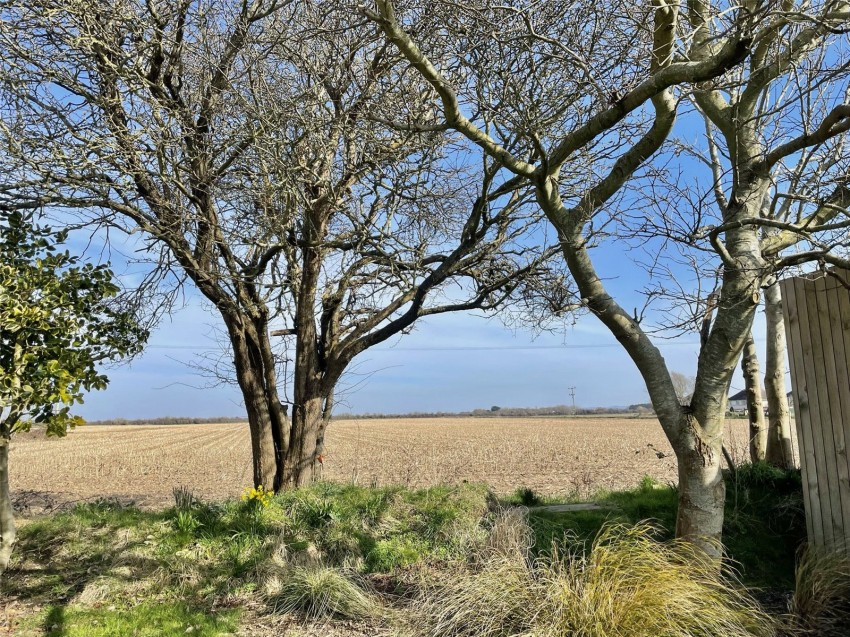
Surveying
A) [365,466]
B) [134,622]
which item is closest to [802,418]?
[134,622]

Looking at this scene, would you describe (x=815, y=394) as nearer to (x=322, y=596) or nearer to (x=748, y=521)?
(x=748, y=521)

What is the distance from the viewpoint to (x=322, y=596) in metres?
4.38

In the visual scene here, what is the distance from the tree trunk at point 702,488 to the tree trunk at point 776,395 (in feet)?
12.2

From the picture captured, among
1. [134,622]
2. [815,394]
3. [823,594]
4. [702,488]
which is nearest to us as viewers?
[823,594]

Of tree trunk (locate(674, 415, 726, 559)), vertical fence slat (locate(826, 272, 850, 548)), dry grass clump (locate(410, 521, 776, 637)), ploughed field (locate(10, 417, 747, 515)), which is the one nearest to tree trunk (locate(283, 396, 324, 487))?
ploughed field (locate(10, 417, 747, 515))

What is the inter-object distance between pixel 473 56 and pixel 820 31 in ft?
7.75

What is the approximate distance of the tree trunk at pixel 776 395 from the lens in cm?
734

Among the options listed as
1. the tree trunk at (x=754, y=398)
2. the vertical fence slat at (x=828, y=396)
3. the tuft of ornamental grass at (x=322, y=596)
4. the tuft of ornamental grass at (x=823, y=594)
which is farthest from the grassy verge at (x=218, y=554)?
the tree trunk at (x=754, y=398)

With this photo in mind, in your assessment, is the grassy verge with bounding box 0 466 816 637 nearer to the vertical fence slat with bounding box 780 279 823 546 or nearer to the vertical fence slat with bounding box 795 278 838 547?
the vertical fence slat with bounding box 780 279 823 546

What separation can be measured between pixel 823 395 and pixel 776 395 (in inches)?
101

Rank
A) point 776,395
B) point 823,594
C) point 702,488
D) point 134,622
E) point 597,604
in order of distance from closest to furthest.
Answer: point 597,604 → point 823,594 → point 134,622 → point 702,488 → point 776,395

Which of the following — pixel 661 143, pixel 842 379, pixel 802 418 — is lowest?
pixel 802 418

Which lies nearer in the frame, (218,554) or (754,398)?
(218,554)

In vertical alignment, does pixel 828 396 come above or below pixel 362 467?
above
